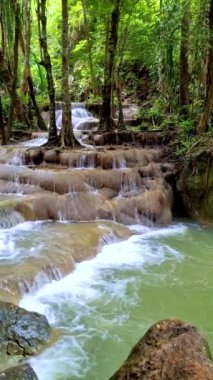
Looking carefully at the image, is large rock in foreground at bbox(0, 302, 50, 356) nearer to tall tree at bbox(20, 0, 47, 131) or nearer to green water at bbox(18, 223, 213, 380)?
green water at bbox(18, 223, 213, 380)

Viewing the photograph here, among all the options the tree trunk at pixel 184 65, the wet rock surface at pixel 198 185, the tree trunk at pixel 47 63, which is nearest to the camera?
the wet rock surface at pixel 198 185

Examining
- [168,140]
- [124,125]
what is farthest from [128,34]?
[168,140]

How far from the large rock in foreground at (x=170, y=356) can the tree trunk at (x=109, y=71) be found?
355 inches

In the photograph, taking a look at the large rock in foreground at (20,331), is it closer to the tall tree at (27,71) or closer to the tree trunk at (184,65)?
the tree trunk at (184,65)

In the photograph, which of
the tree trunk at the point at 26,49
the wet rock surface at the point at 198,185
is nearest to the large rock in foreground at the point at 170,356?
the wet rock surface at the point at 198,185

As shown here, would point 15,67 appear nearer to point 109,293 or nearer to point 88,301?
point 109,293

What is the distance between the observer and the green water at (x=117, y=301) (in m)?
3.72

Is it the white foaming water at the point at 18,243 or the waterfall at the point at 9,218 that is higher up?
the waterfall at the point at 9,218

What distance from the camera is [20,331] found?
3715 millimetres

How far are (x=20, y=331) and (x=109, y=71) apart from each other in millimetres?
8524

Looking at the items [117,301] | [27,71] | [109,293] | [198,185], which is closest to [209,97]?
[198,185]

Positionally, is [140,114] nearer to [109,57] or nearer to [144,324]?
[109,57]

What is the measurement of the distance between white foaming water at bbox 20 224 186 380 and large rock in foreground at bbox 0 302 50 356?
0.12 meters

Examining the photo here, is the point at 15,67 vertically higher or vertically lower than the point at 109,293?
higher
